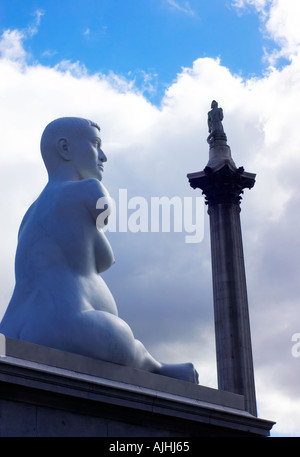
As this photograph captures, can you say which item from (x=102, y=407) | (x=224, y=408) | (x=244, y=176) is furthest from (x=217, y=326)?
(x=102, y=407)

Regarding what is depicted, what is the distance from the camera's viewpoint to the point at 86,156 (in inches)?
425

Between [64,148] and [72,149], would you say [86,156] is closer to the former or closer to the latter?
[72,149]

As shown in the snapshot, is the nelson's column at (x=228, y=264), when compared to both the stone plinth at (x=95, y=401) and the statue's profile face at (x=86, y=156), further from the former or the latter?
the stone plinth at (x=95, y=401)

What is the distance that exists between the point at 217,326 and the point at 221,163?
504 cm

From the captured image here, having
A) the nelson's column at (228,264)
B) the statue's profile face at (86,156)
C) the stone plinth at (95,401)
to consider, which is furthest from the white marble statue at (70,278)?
the nelson's column at (228,264)

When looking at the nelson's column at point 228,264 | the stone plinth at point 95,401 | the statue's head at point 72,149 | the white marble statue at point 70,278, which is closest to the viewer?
Result: the stone plinth at point 95,401

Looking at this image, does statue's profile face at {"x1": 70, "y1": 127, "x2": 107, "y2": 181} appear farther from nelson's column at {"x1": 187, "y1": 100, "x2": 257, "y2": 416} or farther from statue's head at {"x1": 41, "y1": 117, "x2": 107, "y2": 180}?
nelson's column at {"x1": 187, "y1": 100, "x2": 257, "y2": 416}

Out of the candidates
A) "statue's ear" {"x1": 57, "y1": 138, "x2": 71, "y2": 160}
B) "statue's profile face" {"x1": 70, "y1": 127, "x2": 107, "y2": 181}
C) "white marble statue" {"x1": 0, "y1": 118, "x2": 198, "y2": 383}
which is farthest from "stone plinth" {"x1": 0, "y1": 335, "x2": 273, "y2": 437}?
"statue's ear" {"x1": 57, "y1": 138, "x2": 71, "y2": 160}

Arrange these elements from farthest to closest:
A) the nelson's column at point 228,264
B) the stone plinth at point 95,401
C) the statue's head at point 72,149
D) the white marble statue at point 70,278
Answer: the nelson's column at point 228,264 < the statue's head at point 72,149 < the white marble statue at point 70,278 < the stone plinth at point 95,401

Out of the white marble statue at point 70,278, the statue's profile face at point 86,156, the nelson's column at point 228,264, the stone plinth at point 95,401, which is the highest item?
the nelson's column at point 228,264

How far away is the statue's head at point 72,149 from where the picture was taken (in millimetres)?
10789

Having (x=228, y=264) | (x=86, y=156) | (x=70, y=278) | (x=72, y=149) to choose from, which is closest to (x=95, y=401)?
(x=70, y=278)

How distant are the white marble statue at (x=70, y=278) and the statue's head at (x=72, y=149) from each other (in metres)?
0.01
